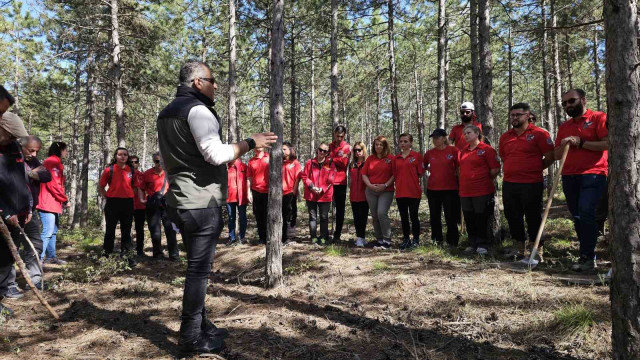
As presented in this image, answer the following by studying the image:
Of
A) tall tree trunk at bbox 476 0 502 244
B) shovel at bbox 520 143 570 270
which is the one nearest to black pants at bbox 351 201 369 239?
tall tree trunk at bbox 476 0 502 244

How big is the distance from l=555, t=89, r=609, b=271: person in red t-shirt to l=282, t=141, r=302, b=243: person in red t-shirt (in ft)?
→ 15.7

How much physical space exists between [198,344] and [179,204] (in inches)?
47.9

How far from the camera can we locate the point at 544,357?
112 inches

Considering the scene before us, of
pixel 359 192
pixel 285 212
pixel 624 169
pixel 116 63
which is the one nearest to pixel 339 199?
pixel 359 192

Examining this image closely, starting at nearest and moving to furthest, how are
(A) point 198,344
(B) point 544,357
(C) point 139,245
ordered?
(B) point 544,357 → (A) point 198,344 → (C) point 139,245

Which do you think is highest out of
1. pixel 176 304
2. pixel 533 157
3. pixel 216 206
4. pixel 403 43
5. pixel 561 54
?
pixel 403 43

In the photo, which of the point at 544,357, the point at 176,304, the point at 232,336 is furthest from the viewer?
the point at 176,304

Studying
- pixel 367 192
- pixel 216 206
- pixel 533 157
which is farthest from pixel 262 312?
pixel 533 157

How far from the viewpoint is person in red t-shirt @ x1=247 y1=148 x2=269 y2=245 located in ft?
25.1

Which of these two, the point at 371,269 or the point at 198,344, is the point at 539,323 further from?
the point at 198,344

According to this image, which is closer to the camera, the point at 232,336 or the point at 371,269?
the point at 232,336

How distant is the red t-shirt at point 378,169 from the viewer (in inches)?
273

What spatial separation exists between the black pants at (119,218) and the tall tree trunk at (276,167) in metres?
3.62

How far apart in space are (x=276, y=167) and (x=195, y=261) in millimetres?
2062
